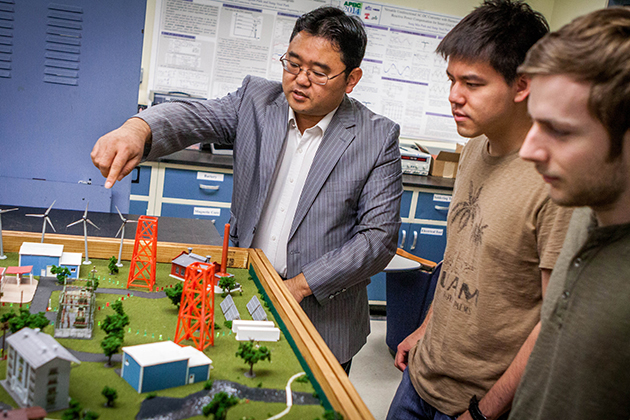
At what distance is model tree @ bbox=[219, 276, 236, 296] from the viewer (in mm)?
1393

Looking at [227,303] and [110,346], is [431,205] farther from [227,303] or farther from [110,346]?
[110,346]

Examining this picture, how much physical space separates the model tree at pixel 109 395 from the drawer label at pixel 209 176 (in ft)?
8.55

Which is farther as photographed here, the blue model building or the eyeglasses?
the eyeglasses

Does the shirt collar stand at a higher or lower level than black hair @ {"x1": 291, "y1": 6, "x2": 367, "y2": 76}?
lower

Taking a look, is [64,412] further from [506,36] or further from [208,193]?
[208,193]

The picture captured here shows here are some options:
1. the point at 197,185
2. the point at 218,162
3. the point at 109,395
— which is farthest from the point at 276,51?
the point at 109,395

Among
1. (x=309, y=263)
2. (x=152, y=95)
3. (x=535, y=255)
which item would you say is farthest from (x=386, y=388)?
(x=152, y=95)

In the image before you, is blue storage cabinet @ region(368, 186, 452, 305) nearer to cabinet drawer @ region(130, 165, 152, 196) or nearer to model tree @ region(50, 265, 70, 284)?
cabinet drawer @ region(130, 165, 152, 196)

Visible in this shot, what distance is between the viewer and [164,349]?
992 millimetres

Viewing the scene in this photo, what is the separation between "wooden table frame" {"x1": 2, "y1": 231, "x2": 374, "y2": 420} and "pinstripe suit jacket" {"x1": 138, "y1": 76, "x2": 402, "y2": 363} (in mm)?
136

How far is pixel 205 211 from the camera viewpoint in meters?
3.46

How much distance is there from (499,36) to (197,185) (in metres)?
2.57

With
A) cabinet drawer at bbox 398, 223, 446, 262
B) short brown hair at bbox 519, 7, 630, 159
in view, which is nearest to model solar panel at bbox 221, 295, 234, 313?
short brown hair at bbox 519, 7, 630, 159

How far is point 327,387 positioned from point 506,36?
87cm
